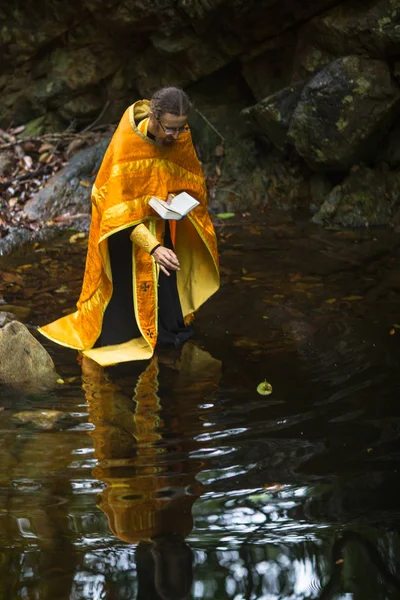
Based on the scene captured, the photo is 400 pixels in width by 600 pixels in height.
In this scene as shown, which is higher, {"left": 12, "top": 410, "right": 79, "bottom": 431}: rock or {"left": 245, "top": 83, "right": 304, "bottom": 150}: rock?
{"left": 245, "top": 83, "right": 304, "bottom": 150}: rock

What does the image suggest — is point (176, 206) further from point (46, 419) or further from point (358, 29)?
point (358, 29)

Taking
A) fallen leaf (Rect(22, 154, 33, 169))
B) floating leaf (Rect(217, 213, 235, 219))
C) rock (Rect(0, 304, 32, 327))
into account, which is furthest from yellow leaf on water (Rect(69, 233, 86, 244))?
rock (Rect(0, 304, 32, 327))

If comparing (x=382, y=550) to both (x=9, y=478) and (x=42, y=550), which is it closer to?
(x=42, y=550)

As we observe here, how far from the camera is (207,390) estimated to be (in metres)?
4.36

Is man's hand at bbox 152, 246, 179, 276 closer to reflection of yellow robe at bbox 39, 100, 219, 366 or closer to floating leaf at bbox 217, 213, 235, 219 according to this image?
reflection of yellow robe at bbox 39, 100, 219, 366

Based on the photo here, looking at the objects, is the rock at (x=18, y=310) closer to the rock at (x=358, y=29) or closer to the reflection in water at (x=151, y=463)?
the reflection in water at (x=151, y=463)

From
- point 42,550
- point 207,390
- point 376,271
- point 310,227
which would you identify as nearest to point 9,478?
point 42,550

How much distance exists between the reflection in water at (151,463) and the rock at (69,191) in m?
3.42

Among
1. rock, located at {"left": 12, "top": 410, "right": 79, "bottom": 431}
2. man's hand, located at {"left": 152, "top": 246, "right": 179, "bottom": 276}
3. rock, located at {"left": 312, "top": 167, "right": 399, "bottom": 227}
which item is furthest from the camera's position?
rock, located at {"left": 312, "top": 167, "right": 399, "bottom": 227}

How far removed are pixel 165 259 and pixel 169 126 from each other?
714mm

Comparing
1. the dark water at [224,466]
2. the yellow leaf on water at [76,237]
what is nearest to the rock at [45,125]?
the yellow leaf on water at [76,237]

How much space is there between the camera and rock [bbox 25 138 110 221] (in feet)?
25.8

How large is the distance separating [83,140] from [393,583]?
23.2ft

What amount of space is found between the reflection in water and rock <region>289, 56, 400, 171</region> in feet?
10.9
